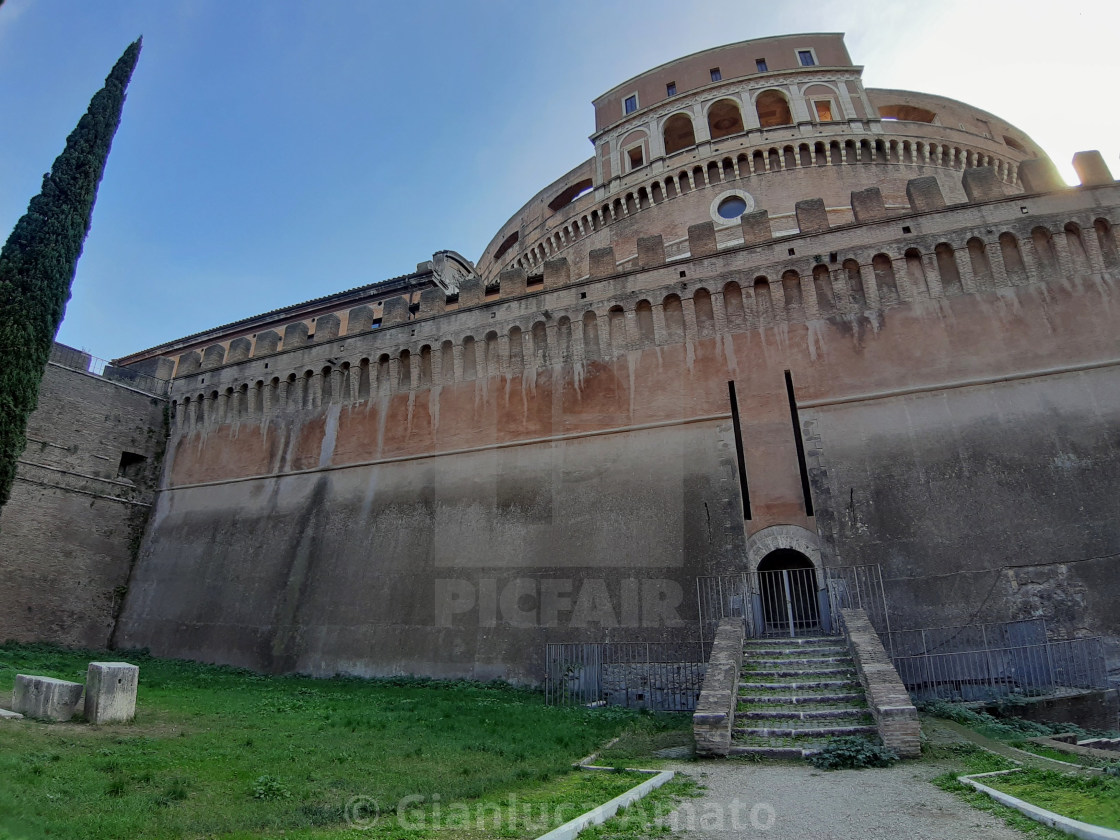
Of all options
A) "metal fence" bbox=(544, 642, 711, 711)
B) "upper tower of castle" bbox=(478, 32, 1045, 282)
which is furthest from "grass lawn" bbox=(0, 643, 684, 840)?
"upper tower of castle" bbox=(478, 32, 1045, 282)

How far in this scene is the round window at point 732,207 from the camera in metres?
20.2

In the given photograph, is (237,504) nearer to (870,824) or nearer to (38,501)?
(38,501)

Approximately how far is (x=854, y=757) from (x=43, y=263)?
15099 mm

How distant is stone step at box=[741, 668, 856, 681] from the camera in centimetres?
806

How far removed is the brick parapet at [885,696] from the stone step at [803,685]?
21cm

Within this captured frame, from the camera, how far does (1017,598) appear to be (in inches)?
400

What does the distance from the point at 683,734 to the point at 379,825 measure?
503cm

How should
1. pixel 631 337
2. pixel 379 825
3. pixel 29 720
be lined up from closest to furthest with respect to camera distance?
pixel 379 825
pixel 29 720
pixel 631 337

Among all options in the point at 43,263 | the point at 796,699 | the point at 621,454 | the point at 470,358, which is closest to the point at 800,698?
the point at 796,699

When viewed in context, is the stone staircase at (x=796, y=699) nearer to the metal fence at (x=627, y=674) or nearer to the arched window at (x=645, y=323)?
the metal fence at (x=627, y=674)

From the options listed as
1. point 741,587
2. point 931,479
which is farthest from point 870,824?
point 931,479

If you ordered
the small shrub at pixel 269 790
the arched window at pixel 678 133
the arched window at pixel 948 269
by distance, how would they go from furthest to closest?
the arched window at pixel 678 133, the arched window at pixel 948 269, the small shrub at pixel 269 790

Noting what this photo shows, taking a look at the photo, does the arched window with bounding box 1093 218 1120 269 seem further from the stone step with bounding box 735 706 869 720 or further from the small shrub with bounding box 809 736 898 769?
the small shrub with bounding box 809 736 898 769

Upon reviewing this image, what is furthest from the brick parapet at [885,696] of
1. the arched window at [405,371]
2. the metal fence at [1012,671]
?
the arched window at [405,371]
